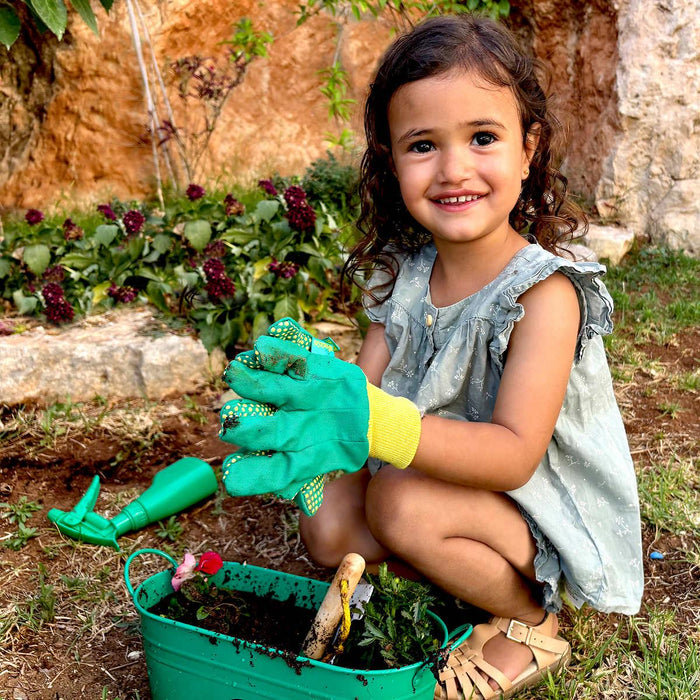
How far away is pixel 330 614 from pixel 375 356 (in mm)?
656

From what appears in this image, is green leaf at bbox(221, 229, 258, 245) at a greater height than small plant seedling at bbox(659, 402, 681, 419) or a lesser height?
greater

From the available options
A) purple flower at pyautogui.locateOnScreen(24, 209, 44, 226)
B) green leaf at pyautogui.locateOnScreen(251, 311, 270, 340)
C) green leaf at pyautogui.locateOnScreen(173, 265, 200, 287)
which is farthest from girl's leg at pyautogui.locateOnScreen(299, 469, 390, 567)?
purple flower at pyautogui.locateOnScreen(24, 209, 44, 226)

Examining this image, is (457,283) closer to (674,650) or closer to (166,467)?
(674,650)

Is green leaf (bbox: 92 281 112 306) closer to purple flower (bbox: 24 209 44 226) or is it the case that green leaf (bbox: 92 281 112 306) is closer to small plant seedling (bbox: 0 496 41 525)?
purple flower (bbox: 24 209 44 226)

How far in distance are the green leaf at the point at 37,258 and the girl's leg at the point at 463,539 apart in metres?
1.91

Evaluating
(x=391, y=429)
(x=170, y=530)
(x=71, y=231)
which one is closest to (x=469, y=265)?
(x=391, y=429)

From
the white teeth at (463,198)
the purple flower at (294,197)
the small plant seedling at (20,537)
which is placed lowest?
the small plant seedling at (20,537)

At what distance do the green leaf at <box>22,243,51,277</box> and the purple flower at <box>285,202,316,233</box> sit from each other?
91 centimetres

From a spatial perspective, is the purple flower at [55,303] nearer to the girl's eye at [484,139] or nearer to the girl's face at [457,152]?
the girl's face at [457,152]

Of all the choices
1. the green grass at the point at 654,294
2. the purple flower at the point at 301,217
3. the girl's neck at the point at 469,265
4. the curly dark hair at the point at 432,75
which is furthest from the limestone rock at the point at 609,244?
the girl's neck at the point at 469,265

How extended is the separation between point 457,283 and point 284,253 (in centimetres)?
136

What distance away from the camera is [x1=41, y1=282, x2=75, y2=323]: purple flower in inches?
114

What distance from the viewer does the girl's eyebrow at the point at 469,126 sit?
5.06ft

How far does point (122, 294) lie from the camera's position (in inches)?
120
